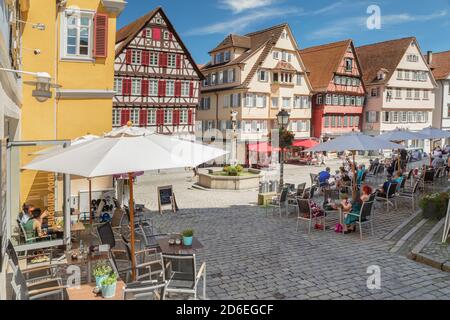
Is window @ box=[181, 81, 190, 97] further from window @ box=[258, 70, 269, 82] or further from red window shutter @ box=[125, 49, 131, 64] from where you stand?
window @ box=[258, 70, 269, 82]

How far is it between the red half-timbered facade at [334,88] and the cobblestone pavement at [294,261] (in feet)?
110

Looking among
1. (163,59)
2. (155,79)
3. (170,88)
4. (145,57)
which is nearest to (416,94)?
(170,88)

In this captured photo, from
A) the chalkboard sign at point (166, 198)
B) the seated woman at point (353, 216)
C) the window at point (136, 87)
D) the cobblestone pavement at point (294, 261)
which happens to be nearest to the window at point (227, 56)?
the window at point (136, 87)

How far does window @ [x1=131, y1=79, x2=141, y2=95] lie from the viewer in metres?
35.9

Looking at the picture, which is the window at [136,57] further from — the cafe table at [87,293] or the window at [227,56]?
the cafe table at [87,293]

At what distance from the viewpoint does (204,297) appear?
6.65 meters

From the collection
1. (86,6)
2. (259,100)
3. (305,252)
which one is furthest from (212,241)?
→ (259,100)

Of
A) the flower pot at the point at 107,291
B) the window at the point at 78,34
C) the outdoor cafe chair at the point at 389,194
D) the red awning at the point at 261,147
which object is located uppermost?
the window at the point at 78,34

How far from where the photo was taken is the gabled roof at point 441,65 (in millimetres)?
56438

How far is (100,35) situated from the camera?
1451cm

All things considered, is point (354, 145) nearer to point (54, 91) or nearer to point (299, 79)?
point (54, 91)

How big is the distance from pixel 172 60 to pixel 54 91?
2475 centimetres

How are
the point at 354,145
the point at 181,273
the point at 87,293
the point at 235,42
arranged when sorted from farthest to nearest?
the point at 235,42
the point at 354,145
the point at 181,273
the point at 87,293

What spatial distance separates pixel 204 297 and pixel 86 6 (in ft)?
39.8
